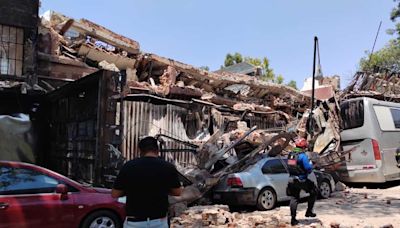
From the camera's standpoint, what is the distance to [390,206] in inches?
405

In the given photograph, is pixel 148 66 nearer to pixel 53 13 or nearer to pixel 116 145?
pixel 53 13

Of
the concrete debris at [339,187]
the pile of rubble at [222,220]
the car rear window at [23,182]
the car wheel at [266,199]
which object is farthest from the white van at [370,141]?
the car rear window at [23,182]

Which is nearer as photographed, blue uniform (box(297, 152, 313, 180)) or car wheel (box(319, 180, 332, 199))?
blue uniform (box(297, 152, 313, 180))

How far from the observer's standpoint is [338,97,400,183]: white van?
12.9m

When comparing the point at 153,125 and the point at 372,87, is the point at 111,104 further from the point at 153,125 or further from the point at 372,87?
the point at 372,87

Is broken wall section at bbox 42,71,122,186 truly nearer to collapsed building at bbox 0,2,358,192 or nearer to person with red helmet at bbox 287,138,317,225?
collapsed building at bbox 0,2,358,192

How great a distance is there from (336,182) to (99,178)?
7590 mm

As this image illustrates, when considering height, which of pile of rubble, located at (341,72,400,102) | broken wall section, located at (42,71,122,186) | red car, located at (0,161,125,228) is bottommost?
red car, located at (0,161,125,228)

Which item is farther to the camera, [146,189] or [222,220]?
[222,220]

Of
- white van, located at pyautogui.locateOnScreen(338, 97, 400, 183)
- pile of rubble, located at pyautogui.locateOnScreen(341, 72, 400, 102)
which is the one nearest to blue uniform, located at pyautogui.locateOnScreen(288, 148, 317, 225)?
white van, located at pyautogui.locateOnScreen(338, 97, 400, 183)

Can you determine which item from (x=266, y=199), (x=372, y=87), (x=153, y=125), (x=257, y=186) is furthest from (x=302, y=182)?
(x=372, y=87)

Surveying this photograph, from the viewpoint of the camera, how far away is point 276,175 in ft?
36.2

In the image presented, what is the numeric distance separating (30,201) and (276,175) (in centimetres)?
643

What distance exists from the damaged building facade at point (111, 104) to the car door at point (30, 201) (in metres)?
2.28
